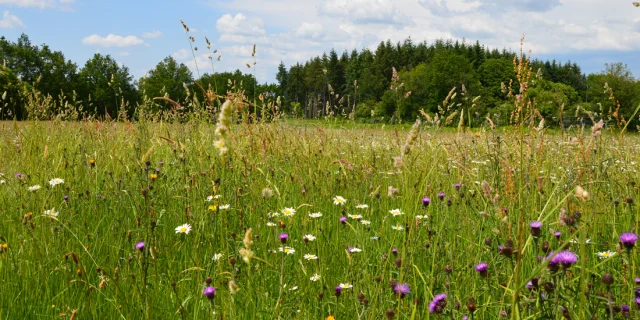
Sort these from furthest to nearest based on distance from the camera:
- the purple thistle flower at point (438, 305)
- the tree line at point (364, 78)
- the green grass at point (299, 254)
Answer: the tree line at point (364, 78) < the green grass at point (299, 254) < the purple thistle flower at point (438, 305)

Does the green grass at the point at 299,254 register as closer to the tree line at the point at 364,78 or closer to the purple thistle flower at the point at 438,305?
the purple thistle flower at the point at 438,305

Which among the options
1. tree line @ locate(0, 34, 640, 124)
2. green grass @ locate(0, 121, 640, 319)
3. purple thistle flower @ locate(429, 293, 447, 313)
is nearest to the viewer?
purple thistle flower @ locate(429, 293, 447, 313)

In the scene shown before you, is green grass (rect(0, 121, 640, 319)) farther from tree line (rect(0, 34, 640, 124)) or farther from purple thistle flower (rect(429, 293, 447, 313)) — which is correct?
tree line (rect(0, 34, 640, 124))

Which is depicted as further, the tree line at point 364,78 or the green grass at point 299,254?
the tree line at point 364,78

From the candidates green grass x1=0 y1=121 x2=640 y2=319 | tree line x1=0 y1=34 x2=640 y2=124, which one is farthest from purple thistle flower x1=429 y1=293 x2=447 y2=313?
tree line x1=0 y1=34 x2=640 y2=124

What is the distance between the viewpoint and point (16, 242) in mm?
2439

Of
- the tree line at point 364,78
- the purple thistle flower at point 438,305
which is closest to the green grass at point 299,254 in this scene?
the purple thistle flower at point 438,305

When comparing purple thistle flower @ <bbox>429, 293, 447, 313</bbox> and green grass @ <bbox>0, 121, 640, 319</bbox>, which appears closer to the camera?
purple thistle flower @ <bbox>429, 293, 447, 313</bbox>

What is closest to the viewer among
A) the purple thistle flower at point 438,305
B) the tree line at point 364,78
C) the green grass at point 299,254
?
the purple thistle flower at point 438,305

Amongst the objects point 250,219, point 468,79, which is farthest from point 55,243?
point 468,79

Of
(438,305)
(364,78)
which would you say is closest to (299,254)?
(438,305)

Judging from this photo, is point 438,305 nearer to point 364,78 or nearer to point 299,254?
point 299,254

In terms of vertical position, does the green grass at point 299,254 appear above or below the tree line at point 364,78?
below

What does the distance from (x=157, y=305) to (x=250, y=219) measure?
106 cm
